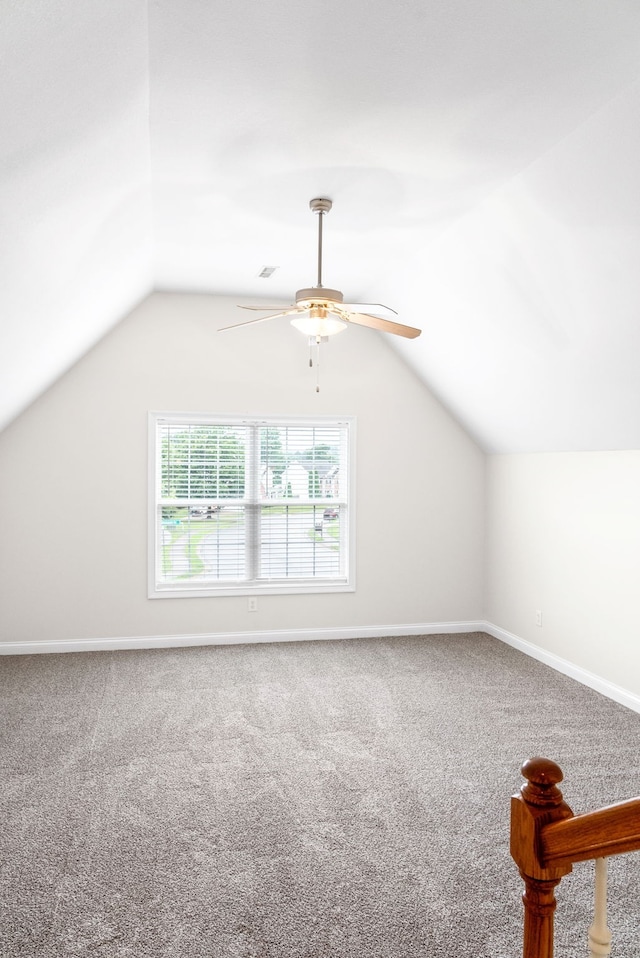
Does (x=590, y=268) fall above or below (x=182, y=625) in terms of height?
above

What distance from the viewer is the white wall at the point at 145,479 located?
17.8 feet

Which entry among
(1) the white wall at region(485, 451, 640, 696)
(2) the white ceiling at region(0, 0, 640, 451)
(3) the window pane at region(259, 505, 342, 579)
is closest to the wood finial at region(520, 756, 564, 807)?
(2) the white ceiling at region(0, 0, 640, 451)

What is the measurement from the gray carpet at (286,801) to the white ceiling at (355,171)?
6.13ft

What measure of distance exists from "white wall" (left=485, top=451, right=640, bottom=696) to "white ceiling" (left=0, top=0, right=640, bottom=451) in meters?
0.30

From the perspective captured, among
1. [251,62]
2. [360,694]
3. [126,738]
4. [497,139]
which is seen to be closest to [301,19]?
[251,62]

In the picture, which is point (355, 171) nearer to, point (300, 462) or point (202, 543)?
point (300, 462)

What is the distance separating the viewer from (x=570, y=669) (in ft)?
16.4

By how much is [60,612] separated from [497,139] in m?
4.39

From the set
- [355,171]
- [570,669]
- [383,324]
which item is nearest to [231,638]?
[570,669]

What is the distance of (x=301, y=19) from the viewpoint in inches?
87.5

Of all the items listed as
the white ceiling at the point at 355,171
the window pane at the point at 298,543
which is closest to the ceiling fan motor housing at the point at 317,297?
the white ceiling at the point at 355,171

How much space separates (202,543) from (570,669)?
9.56ft

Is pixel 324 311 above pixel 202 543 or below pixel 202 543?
above

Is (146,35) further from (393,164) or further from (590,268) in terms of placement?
(590,268)
